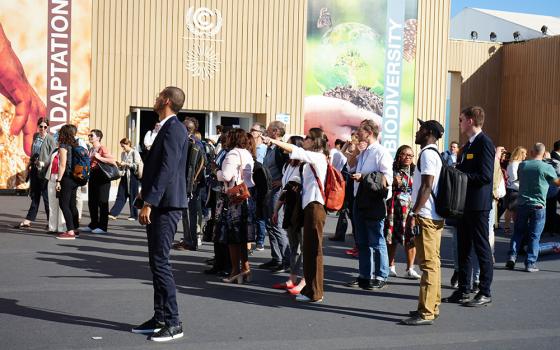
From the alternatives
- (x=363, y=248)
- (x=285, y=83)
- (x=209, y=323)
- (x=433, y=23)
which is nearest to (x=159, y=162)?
(x=209, y=323)

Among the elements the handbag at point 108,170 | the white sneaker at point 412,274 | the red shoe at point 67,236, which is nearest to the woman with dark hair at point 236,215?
the white sneaker at point 412,274

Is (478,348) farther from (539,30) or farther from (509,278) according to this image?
(539,30)

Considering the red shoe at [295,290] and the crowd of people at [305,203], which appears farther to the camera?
the red shoe at [295,290]

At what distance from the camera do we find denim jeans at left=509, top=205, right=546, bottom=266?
11008 millimetres

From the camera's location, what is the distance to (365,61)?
24328mm

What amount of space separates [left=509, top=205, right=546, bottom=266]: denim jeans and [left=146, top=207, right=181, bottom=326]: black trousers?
20.1ft

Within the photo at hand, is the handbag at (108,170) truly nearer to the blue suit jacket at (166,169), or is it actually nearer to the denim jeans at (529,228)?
the denim jeans at (529,228)

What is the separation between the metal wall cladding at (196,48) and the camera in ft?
70.0

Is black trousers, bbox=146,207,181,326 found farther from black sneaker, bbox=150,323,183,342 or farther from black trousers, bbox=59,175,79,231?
black trousers, bbox=59,175,79,231

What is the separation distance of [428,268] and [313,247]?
1.31m

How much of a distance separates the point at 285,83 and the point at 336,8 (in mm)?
2807

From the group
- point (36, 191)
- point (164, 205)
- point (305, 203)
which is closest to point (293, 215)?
point (305, 203)

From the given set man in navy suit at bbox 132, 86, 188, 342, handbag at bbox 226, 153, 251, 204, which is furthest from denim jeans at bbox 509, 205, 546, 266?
man in navy suit at bbox 132, 86, 188, 342

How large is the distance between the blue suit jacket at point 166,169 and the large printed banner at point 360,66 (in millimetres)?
17236
